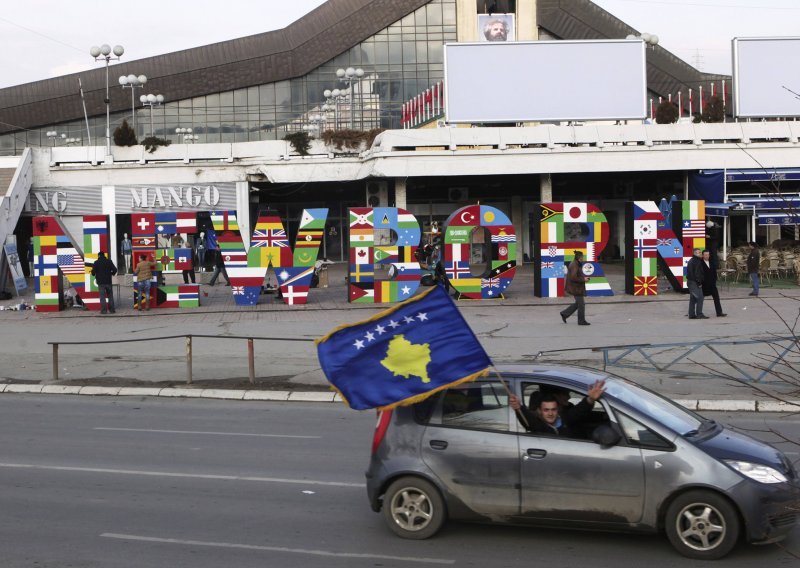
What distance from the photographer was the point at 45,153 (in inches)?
1797

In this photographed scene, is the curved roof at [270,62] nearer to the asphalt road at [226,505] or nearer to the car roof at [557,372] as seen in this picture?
the asphalt road at [226,505]

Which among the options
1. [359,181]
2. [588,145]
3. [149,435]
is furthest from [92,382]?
[359,181]

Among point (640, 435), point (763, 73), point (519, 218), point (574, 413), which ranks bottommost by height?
point (640, 435)

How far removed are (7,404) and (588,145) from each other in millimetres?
31955

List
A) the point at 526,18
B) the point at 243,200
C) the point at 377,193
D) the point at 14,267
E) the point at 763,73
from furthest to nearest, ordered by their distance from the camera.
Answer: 1. the point at 526,18
2. the point at 377,193
3. the point at 243,200
4. the point at 763,73
5. the point at 14,267

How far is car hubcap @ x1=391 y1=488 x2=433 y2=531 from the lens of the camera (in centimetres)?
839

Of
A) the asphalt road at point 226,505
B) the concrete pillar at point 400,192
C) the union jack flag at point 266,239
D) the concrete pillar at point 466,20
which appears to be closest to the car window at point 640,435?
the asphalt road at point 226,505

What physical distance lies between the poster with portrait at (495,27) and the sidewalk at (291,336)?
30.8m

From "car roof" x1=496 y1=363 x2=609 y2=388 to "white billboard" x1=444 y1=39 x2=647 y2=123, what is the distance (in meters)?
36.6

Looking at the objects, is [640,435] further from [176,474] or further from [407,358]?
[176,474]

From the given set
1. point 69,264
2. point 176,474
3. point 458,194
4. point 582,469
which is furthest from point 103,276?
point 458,194

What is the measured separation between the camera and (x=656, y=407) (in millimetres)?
8406

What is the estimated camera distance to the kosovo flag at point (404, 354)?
805cm

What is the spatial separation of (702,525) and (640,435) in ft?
2.62
